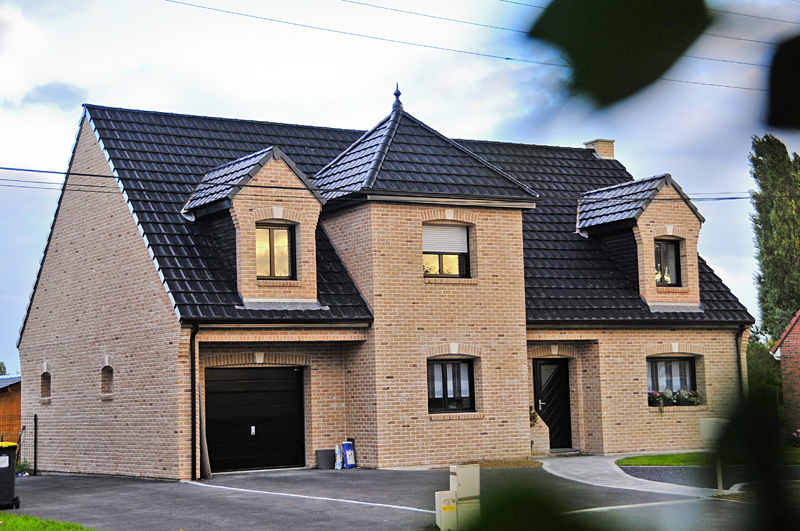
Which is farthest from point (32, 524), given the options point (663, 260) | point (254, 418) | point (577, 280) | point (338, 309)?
point (663, 260)

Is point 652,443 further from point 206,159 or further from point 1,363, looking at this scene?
point 1,363

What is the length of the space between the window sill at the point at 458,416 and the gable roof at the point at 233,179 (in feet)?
16.5

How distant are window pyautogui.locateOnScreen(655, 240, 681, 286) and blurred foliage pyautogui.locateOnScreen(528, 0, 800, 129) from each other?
928 inches

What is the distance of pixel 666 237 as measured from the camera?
77.0 feet

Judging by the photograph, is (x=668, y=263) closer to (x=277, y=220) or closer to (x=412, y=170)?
(x=412, y=170)

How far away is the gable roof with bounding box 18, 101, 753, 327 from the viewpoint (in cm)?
1908

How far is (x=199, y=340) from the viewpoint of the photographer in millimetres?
18391

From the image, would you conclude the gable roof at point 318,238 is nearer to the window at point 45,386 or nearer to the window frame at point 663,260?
the window frame at point 663,260

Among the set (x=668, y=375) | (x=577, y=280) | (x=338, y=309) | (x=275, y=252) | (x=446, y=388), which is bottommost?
(x=446, y=388)

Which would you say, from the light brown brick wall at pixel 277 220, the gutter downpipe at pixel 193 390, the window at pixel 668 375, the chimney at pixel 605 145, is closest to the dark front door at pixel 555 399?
the window at pixel 668 375

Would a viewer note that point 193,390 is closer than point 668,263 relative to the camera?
Yes

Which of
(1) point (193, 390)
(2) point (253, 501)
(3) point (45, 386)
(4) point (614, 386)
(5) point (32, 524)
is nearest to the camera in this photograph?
(5) point (32, 524)

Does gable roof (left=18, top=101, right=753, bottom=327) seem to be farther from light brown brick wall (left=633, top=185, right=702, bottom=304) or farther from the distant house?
the distant house

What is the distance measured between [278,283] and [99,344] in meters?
4.99
